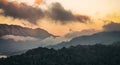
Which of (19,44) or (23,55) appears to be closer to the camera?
(19,44)

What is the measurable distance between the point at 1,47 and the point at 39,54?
21.5 m

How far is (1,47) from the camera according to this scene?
149ft

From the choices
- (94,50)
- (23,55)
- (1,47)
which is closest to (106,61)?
(94,50)

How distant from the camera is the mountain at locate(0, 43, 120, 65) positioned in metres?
57.9

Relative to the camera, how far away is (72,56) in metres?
62.8

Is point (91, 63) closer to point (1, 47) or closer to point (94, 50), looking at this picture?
point (94, 50)

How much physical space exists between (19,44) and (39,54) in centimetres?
1792

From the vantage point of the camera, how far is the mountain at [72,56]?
57.9m

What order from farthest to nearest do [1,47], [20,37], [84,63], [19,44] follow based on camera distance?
[84,63], [20,37], [19,44], [1,47]

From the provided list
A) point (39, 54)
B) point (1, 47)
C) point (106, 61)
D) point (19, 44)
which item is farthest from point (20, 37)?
point (106, 61)

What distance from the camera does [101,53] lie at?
2532 inches

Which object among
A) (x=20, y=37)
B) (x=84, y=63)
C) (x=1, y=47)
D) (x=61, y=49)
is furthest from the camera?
(x=61, y=49)

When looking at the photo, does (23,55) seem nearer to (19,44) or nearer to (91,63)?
(19,44)

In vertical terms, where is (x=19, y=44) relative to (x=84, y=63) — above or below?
above
